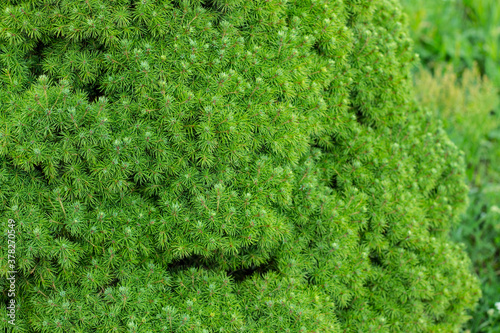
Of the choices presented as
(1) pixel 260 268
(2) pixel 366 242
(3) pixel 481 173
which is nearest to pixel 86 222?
(1) pixel 260 268

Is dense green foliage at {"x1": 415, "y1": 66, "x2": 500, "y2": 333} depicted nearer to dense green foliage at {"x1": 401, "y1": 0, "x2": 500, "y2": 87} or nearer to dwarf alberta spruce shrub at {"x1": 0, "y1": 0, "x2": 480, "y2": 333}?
dense green foliage at {"x1": 401, "y1": 0, "x2": 500, "y2": 87}

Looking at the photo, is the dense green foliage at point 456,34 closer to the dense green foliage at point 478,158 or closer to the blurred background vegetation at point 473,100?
the blurred background vegetation at point 473,100

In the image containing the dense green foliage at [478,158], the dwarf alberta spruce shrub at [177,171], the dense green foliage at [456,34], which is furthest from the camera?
the dense green foliage at [456,34]

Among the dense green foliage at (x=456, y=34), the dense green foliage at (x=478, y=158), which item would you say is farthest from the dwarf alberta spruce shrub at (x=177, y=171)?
the dense green foliage at (x=456, y=34)

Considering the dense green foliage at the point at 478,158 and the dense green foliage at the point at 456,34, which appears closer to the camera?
the dense green foliage at the point at 478,158

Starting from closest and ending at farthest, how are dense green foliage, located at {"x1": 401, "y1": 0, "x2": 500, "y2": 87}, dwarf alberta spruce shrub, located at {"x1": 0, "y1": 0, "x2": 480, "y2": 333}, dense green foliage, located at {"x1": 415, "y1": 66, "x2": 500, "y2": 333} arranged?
dwarf alberta spruce shrub, located at {"x1": 0, "y1": 0, "x2": 480, "y2": 333}
dense green foliage, located at {"x1": 415, "y1": 66, "x2": 500, "y2": 333}
dense green foliage, located at {"x1": 401, "y1": 0, "x2": 500, "y2": 87}

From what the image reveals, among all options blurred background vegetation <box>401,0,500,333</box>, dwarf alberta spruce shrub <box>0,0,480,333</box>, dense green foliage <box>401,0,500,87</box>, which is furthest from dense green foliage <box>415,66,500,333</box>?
dwarf alberta spruce shrub <box>0,0,480,333</box>

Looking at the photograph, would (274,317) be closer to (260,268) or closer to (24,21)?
(260,268)

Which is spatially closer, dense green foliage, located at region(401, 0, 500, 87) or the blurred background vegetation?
the blurred background vegetation
